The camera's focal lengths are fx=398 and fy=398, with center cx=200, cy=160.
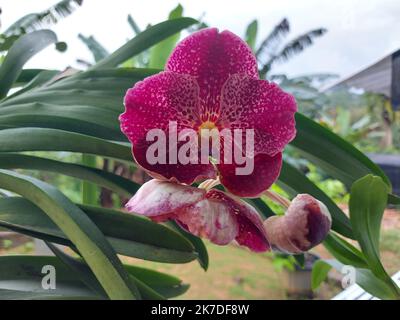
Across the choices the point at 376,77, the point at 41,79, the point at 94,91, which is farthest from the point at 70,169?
the point at 376,77

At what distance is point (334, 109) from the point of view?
403cm

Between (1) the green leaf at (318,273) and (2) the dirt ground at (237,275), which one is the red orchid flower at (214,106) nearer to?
(1) the green leaf at (318,273)

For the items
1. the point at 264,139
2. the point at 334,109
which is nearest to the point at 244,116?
the point at 264,139

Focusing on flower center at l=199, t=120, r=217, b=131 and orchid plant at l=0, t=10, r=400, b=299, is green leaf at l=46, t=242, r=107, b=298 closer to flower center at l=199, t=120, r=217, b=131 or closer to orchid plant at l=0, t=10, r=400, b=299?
orchid plant at l=0, t=10, r=400, b=299

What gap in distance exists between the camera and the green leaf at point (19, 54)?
39cm

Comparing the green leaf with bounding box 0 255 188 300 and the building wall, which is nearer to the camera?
the green leaf with bounding box 0 255 188 300

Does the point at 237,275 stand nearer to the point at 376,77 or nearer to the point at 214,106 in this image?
the point at 376,77

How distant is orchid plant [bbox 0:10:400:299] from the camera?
159mm

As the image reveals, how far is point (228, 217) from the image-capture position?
0.16m

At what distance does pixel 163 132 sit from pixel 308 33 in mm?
2671

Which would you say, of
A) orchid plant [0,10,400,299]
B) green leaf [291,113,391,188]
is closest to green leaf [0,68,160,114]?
orchid plant [0,10,400,299]

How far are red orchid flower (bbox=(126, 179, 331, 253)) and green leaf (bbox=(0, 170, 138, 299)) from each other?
0.03 meters

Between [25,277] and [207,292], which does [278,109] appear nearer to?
[25,277]

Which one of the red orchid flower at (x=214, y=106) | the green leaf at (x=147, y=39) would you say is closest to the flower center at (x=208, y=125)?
the red orchid flower at (x=214, y=106)
